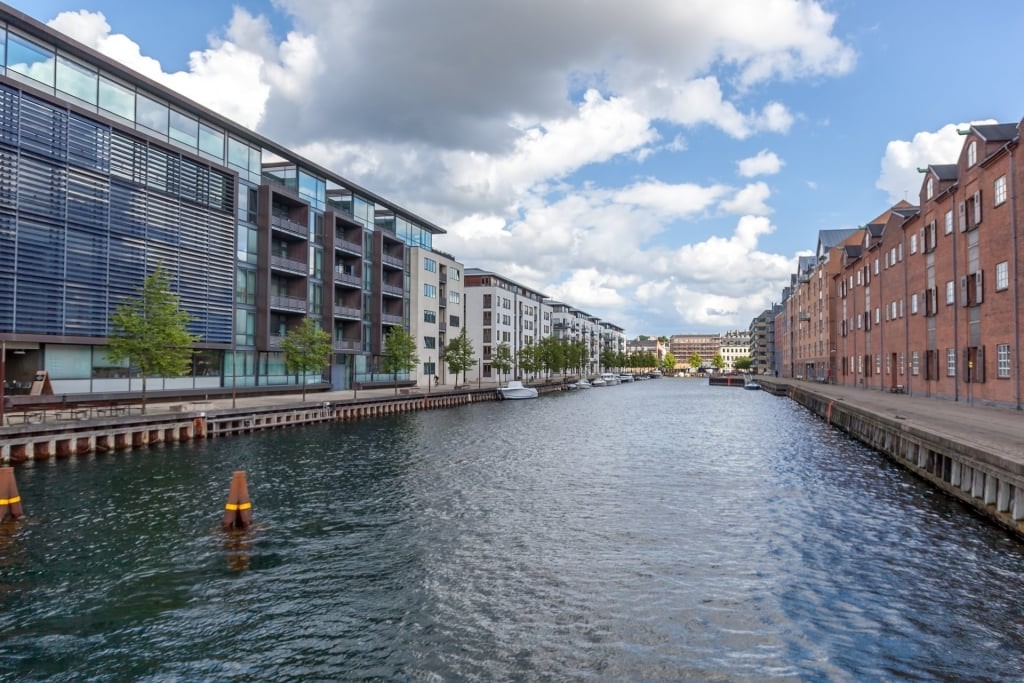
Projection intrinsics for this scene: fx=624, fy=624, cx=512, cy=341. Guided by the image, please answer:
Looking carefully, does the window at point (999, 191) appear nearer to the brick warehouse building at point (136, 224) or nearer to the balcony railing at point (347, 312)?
the brick warehouse building at point (136, 224)

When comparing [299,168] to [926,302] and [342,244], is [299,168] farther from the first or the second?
[926,302]

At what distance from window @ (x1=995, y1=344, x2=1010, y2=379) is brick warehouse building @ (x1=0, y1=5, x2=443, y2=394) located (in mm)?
48785

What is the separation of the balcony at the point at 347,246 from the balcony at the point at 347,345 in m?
9.37

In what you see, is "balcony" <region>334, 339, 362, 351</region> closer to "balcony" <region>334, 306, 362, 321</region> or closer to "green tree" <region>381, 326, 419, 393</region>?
"balcony" <region>334, 306, 362, 321</region>

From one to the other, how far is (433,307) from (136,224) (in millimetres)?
47885

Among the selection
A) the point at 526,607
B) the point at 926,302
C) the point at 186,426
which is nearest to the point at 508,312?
the point at 926,302

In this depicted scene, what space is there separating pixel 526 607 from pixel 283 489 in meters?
13.6

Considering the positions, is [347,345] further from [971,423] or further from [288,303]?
[971,423]

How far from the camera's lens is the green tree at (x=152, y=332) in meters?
36.1

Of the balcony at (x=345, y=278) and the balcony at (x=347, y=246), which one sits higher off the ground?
the balcony at (x=347, y=246)

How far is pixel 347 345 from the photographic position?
65312 millimetres

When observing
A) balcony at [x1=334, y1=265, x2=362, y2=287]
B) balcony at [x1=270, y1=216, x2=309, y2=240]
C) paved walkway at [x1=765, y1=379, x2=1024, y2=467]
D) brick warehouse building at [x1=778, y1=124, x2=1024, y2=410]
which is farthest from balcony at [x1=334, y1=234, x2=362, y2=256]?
brick warehouse building at [x1=778, y1=124, x2=1024, y2=410]

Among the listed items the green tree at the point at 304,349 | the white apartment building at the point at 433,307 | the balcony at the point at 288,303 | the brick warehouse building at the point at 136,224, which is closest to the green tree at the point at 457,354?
the white apartment building at the point at 433,307

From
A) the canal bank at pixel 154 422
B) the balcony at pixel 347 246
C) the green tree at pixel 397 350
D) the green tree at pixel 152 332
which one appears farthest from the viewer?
the green tree at pixel 397 350
